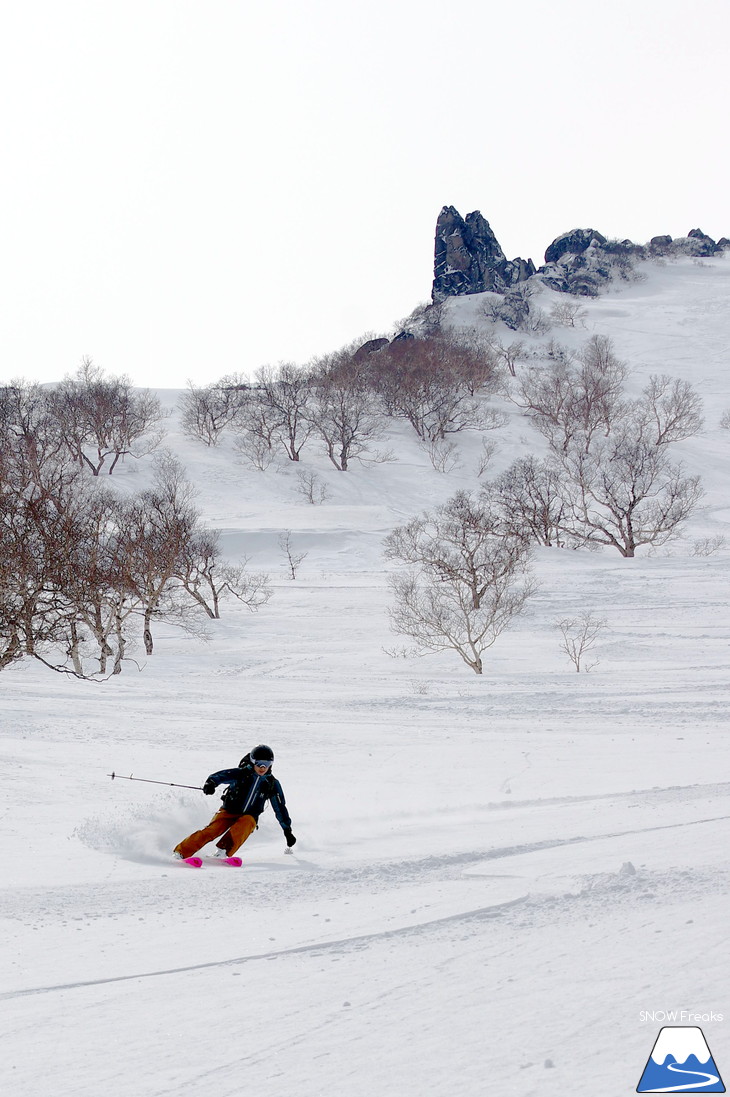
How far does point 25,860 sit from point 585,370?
2825 inches

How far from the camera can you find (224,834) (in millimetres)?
6824

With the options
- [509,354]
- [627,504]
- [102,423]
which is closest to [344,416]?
[102,423]

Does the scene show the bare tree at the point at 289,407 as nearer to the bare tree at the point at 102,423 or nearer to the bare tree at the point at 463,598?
the bare tree at the point at 102,423

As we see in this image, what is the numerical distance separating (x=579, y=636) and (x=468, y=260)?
9389 cm

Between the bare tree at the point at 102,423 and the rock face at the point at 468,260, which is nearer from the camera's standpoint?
the bare tree at the point at 102,423

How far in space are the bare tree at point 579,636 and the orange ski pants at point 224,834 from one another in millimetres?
15196

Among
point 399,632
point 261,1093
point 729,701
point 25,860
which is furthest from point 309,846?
point 399,632

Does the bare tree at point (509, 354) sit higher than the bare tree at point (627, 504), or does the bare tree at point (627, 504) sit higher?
the bare tree at point (509, 354)

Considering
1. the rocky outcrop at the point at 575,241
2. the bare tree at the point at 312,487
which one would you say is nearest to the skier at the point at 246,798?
the bare tree at the point at 312,487

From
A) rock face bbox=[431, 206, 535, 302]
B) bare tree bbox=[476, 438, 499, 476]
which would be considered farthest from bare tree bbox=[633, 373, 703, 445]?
rock face bbox=[431, 206, 535, 302]

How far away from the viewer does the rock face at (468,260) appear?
109 m

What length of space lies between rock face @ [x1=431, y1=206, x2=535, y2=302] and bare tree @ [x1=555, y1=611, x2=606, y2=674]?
287 ft

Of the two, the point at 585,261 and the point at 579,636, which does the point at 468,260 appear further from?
the point at 579,636

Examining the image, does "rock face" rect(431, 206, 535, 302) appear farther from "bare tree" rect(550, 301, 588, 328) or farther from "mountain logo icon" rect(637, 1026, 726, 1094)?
"mountain logo icon" rect(637, 1026, 726, 1094)
